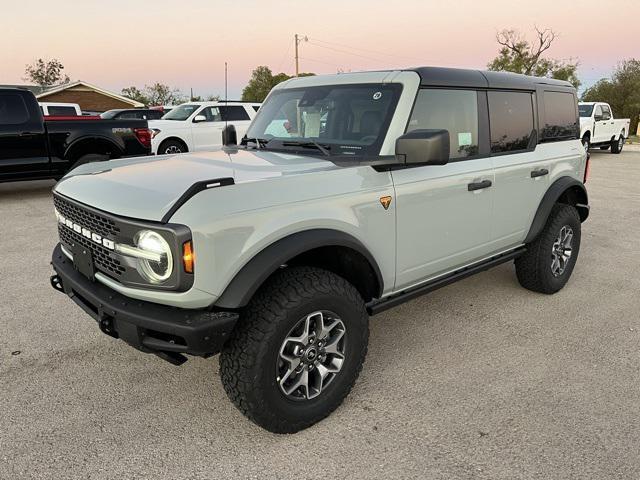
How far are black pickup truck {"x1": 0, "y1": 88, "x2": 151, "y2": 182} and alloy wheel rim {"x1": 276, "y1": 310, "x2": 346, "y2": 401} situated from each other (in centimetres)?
795

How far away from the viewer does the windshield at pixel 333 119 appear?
10.0 feet

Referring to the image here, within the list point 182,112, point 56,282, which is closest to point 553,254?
point 56,282

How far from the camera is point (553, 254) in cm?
445

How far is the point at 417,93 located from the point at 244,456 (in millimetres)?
2309

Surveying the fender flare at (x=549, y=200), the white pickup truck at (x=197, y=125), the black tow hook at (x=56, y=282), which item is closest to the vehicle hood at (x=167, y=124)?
the white pickup truck at (x=197, y=125)

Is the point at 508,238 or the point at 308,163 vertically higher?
the point at 308,163

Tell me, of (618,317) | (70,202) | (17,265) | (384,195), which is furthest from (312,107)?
(17,265)

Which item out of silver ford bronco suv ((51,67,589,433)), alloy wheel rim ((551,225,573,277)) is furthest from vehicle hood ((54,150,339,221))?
alloy wheel rim ((551,225,573,277))

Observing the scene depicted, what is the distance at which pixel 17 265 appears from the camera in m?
5.25

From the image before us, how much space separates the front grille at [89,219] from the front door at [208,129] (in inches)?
404

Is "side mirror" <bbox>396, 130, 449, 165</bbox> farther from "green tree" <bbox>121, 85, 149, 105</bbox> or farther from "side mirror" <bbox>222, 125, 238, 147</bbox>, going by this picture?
"green tree" <bbox>121, 85, 149, 105</bbox>

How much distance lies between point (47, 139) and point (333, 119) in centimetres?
750

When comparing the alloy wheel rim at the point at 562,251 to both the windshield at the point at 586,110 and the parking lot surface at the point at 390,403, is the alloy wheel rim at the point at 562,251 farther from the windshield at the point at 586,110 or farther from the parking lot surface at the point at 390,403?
the windshield at the point at 586,110

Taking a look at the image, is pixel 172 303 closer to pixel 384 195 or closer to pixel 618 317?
pixel 384 195
